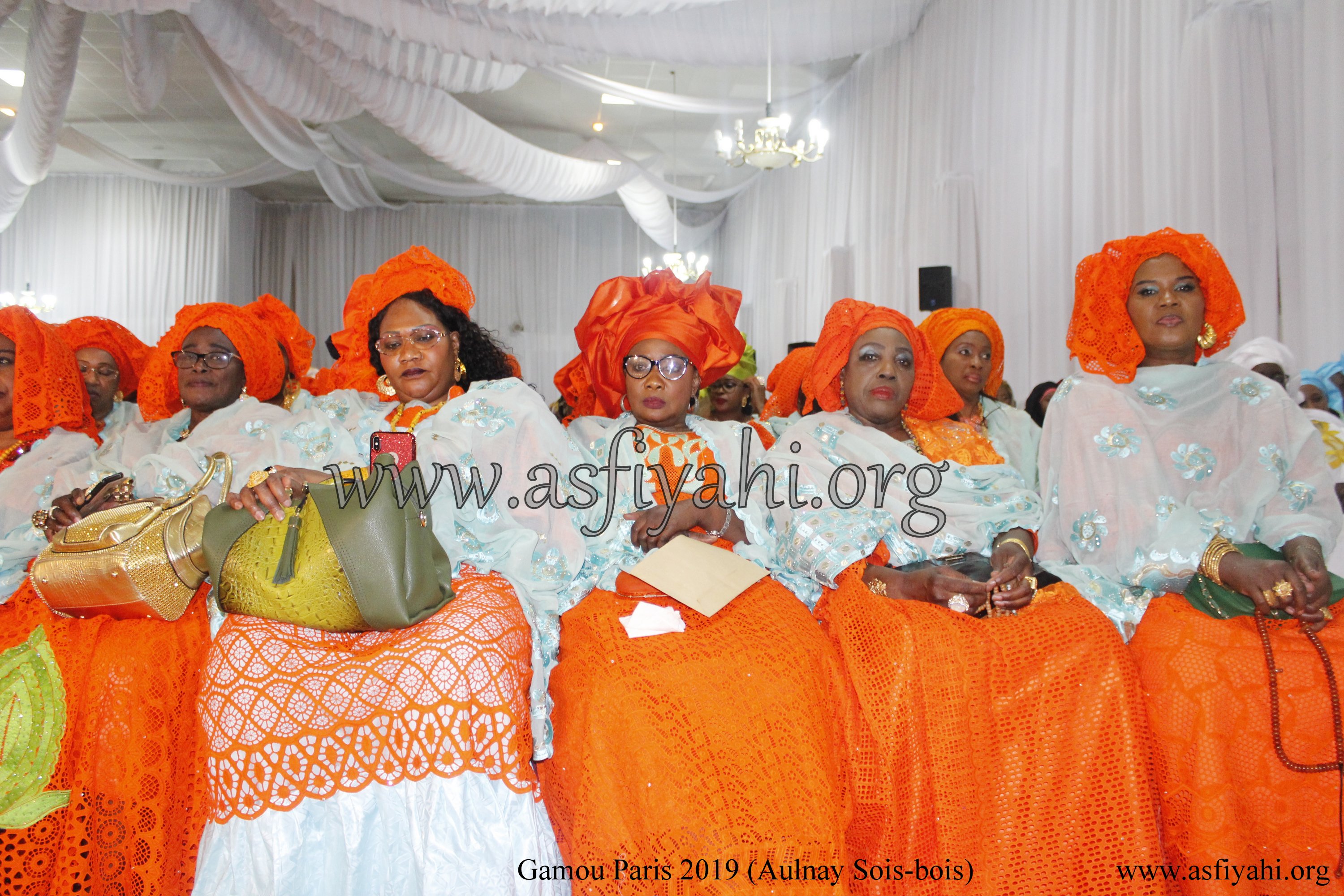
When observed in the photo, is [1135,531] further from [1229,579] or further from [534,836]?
[534,836]

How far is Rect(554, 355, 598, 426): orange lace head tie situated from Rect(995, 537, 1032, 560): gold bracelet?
149 cm

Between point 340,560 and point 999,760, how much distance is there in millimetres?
1637

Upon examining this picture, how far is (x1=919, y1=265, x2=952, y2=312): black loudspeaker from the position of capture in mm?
6910

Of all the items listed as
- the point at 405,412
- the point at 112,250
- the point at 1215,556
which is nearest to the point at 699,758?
the point at 1215,556

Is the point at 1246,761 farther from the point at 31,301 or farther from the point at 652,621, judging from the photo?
the point at 31,301

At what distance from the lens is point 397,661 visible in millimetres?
2008

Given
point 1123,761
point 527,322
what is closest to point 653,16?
point 1123,761

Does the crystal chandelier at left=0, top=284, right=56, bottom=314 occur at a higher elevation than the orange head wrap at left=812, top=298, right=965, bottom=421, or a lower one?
higher

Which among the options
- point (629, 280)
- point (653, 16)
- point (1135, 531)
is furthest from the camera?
point (653, 16)

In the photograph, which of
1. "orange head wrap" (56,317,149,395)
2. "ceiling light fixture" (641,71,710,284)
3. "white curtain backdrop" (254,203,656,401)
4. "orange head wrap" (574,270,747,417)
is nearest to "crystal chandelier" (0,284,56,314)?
"white curtain backdrop" (254,203,656,401)

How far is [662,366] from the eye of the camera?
2.89 metres

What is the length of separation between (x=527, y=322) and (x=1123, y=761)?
535 inches

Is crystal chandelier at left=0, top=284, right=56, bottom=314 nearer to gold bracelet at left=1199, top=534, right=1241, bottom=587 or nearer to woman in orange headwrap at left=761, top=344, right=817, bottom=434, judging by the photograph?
woman in orange headwrap at left=761, top=344, right=817, bottom=434

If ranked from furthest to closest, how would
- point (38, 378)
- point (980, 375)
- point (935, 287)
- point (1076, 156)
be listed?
point (935, 287) → point (1076, 156) → point (980, 375) → point (38, 378)
